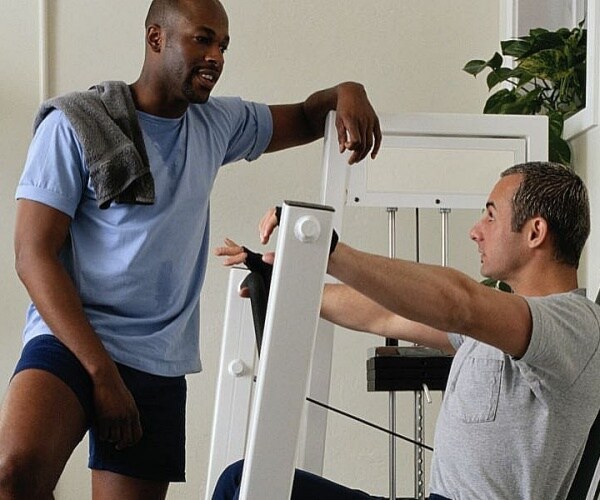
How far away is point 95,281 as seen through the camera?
70.6 inches

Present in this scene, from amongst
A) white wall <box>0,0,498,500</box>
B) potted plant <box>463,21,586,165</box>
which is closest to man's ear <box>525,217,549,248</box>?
potted plant <box>463,21,586,165</box>

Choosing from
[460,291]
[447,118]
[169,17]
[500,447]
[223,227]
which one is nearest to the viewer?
[460,291]

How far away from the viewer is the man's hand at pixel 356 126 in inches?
79.9

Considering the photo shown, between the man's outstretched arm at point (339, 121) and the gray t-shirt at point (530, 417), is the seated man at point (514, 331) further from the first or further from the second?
the man's outstretched arm at point (339, 121)

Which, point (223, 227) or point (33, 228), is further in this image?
point (223, 227)

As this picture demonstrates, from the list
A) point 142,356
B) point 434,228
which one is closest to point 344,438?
point 434,228

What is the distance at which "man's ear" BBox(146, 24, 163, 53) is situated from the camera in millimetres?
1917

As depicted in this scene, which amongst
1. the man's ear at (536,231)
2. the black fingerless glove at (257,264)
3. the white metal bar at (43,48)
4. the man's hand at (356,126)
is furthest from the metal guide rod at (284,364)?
the white metal bar at (43,48)

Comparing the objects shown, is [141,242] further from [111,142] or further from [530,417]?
[530,417]

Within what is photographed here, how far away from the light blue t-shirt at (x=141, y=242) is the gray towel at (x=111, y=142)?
2 centimetres

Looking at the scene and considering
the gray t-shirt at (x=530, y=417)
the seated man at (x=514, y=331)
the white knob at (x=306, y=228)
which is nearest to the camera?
the white knob at (x=306, y=228)

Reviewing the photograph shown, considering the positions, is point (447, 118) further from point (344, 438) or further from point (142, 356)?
point (344, 438)

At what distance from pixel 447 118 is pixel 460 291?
0.84 metres

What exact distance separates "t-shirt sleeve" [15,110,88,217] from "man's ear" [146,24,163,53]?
0.23 metres
